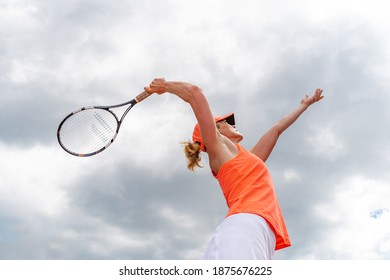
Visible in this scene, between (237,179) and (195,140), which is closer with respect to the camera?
(237,179)

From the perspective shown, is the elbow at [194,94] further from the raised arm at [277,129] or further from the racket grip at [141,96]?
the raised arm at [277,129]

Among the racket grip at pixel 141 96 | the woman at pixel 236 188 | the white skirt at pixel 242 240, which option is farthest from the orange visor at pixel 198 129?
the white skirt at pixel 242 240

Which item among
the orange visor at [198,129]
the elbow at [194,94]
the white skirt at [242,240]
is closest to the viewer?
the white skirt at [242,240]

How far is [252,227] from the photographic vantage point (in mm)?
5355

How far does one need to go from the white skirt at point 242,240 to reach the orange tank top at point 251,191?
0.12 meters

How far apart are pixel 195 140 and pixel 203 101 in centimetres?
101

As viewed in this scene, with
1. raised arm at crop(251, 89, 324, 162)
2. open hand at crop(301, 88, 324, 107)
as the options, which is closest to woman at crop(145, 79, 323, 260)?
raised arm at crop(251, 89, 324, 162)

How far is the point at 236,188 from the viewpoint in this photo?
5984 mm

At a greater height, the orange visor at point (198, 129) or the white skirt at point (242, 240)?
the orange visor at point (198, 129)

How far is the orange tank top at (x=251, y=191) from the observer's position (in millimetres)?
5660

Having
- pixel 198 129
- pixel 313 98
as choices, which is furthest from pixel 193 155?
pixel 313 98

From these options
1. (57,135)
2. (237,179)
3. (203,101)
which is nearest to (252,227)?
(237,179)

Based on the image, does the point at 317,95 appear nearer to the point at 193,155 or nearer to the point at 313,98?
the point at 313,98
